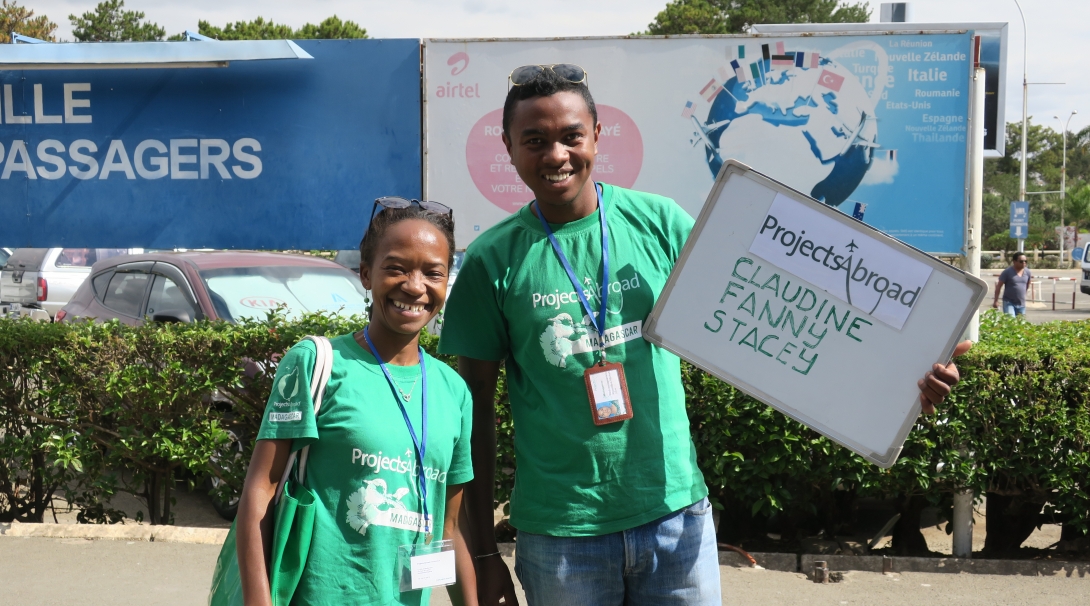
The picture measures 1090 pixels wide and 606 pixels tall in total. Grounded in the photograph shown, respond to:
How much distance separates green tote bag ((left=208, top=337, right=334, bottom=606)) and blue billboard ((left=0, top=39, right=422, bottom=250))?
3.52 m

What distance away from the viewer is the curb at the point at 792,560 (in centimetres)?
490

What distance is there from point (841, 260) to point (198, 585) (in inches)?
146

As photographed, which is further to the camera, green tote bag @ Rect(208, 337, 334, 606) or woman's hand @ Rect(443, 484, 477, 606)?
woman's hand @ Rect(443, 484, 477, 606)

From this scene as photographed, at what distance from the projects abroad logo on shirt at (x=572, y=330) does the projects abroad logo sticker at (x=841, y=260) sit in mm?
422

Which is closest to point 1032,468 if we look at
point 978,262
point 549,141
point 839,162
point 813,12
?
point 978,262

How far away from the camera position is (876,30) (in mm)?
5215

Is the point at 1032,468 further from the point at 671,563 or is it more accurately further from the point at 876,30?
the point at 671,563

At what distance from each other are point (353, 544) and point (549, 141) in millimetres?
1024

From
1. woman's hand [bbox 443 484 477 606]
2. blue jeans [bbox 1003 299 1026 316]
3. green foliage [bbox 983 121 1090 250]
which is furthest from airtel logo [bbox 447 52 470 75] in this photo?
green foliage [bbox 983 121 1090 250]

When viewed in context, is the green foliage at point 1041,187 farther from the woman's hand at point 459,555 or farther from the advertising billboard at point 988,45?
the woman's hand at point 459,555

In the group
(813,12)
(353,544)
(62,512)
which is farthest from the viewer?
(813,12)

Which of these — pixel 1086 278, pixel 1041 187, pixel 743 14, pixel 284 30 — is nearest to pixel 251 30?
pixel 284 30

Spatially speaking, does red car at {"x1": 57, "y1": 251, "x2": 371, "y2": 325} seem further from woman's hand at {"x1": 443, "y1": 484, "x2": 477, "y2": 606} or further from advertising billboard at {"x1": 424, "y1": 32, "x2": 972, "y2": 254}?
woman's hand at {"x1": 443, "y1": 484, "x2": 477, "y2": 606}

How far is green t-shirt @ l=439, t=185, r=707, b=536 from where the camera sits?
7.43ft
